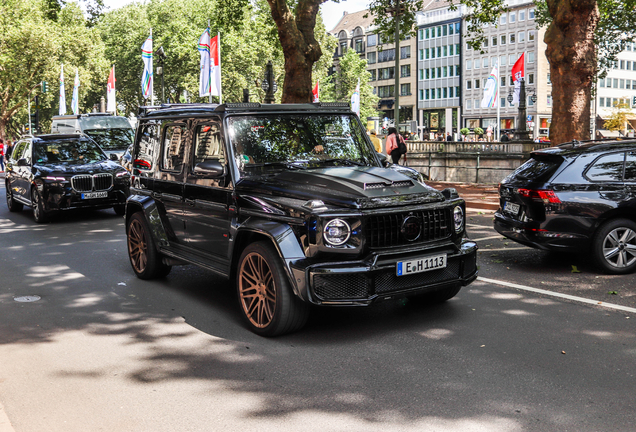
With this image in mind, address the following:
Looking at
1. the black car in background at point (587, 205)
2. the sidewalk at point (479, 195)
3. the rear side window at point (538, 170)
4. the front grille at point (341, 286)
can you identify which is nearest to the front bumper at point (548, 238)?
the black car in background at point (587, 205)

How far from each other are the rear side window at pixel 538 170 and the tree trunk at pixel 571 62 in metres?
7.78

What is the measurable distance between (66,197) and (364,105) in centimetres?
7178

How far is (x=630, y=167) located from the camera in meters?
8.42

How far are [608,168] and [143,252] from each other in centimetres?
566

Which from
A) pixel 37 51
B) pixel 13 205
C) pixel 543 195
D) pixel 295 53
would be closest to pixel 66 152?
pixel 13 205

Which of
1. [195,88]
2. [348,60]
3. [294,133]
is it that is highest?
[348,60]

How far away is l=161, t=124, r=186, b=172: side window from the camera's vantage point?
722 cm

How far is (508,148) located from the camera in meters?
22.9

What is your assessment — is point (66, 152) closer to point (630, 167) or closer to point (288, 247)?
point (288, 247)

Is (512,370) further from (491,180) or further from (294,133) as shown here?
(491,180)

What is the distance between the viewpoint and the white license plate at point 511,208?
8742 millimetres

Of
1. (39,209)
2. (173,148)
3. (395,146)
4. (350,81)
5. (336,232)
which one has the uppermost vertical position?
(350,81)

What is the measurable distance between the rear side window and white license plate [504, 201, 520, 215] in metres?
0.36

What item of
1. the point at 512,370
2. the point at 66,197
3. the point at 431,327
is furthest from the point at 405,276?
the point at 66,197
